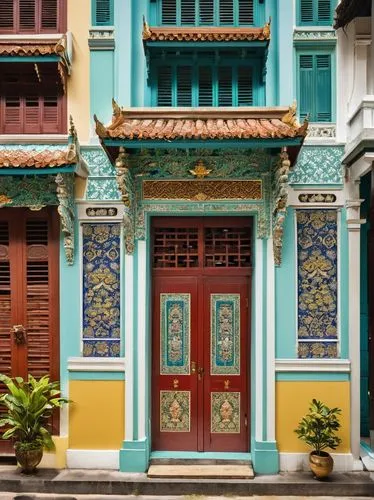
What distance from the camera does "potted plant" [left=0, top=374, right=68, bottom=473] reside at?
5953mm

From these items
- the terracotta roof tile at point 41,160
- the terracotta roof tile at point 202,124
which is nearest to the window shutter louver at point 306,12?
the terracotta roof tile at point 202,124

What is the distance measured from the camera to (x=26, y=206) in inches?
251

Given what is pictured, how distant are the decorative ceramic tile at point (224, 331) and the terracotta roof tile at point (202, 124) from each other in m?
2.34

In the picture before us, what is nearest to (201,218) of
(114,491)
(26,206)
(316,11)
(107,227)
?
(107,227)

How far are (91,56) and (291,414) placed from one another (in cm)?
582

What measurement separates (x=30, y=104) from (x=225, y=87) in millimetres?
2881

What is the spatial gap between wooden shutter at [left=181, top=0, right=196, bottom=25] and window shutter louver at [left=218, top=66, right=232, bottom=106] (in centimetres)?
89

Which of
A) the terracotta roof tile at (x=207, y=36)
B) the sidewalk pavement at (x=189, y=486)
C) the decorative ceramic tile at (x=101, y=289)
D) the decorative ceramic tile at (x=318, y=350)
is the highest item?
the terracotta roof tile at (x=207, y=36)

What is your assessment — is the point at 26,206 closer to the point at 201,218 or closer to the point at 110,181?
the point at 110,181

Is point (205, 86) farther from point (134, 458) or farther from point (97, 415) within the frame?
point (134, 458)

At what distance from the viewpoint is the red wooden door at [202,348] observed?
6.54 meters

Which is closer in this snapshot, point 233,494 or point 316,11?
point 233,494

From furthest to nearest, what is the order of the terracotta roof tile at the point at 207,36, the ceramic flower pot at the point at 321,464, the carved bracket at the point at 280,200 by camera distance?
the terracotta roof tile at the point at 207,36
the ceramic flower pot at the point at 321,464
the carved bracket at the point at 280,200

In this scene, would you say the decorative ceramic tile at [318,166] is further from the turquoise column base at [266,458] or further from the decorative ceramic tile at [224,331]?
the turquoise column base at [266,458]
